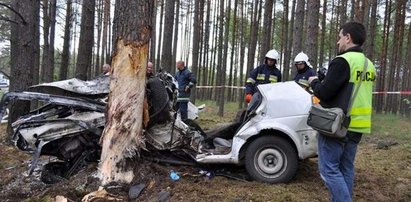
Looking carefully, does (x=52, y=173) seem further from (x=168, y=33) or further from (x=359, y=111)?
(x=168, y=33)

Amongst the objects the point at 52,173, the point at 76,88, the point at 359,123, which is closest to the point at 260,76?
the point at 76,88

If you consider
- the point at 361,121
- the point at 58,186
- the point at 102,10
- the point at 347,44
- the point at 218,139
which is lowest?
the point at 58,186

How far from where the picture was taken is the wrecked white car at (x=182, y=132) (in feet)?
16.7

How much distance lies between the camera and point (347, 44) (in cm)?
395

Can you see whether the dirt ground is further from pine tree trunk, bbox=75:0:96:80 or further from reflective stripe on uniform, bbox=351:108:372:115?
pine tree trunk, bbox=75:0:96:80

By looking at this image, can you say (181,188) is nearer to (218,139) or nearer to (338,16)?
(218,139)

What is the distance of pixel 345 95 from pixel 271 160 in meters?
1.62

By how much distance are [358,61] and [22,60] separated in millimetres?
7042

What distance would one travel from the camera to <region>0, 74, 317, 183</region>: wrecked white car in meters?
5.09

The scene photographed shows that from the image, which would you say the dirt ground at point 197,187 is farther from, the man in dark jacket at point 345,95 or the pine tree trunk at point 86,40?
the pine tree trunk at point 86,40

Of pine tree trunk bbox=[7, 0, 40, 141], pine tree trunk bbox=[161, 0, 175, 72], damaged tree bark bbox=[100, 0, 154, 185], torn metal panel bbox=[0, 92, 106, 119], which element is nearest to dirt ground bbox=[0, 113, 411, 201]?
damaged tree bark bbox=[100, 0, 154, 185]

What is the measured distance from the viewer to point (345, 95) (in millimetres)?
3846

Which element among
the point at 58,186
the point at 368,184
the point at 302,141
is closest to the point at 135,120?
the point at 58,186

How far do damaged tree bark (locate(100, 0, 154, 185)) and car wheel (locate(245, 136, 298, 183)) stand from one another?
58.1 inches
